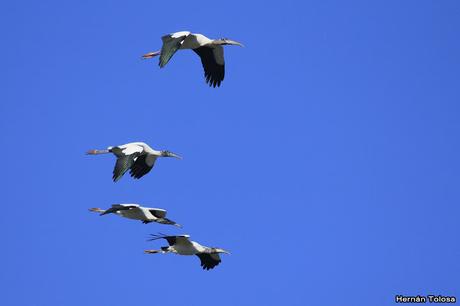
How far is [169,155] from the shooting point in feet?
114

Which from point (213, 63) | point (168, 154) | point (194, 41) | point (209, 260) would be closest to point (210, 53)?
point (213, 63)

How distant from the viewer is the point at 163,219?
3325cm

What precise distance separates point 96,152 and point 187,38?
4120mm

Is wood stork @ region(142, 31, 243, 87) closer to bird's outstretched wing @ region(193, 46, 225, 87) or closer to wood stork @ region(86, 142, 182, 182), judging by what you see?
bird's outstretched wing @ region(193, 46, 225, 87)

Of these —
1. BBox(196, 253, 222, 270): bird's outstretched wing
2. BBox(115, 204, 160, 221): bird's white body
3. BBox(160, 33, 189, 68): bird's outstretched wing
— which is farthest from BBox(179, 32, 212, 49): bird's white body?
BBox(196, 253, 222, 270): bird's outstretched wing

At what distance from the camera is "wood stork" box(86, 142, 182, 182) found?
31.2 meters

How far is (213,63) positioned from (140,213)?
506 centimetres

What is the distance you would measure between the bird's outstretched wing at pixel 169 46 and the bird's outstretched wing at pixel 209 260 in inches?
262

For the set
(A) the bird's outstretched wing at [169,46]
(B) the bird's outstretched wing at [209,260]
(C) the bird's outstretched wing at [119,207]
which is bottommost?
(B) the bird's outstretched wing at [209,260]

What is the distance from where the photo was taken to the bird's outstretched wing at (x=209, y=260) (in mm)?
35125

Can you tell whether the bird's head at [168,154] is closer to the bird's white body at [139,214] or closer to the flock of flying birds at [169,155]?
the flock of flying birds at [169,155]

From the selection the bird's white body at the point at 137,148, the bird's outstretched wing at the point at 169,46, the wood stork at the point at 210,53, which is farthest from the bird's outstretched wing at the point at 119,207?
the wood stork at the point at 210,53

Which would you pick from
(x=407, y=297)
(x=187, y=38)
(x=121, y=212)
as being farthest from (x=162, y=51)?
(x=407, y=297)

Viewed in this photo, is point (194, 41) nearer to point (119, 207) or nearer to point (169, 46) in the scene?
point (169, 46)
